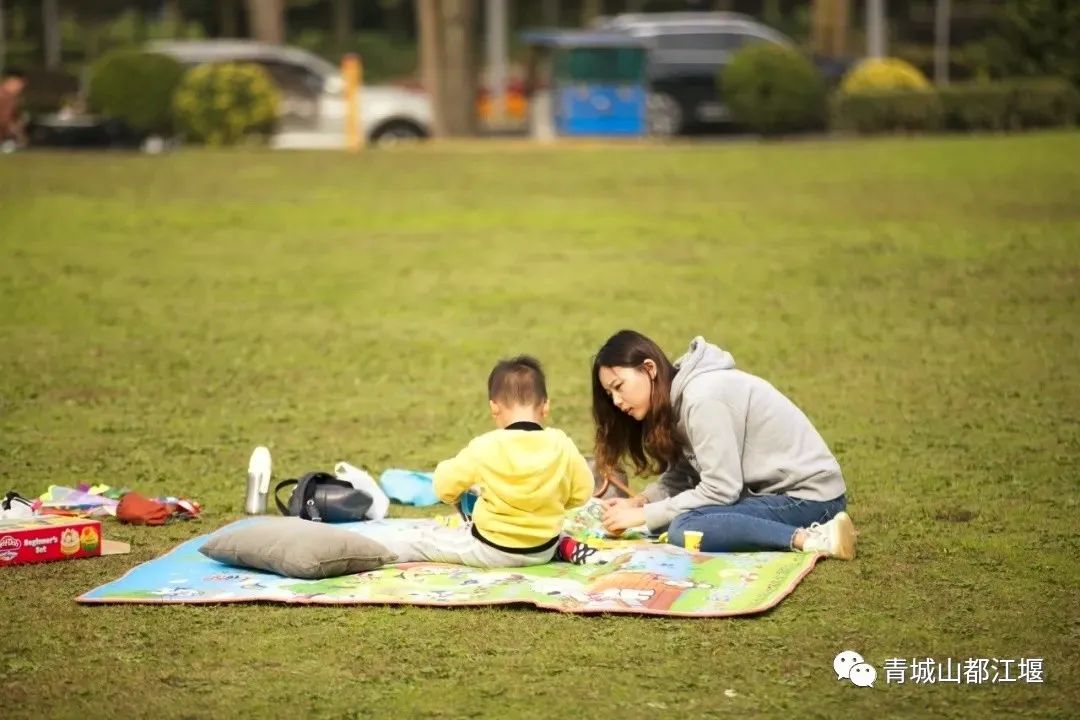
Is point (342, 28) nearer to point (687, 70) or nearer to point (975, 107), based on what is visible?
point (687, 70)

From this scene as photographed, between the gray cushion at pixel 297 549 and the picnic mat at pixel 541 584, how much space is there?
4 centimetres

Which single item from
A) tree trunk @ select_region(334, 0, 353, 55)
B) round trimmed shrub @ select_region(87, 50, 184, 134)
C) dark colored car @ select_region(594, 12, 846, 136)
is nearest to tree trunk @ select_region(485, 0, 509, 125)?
dark colored car @ select_region(594, 12, 846, 136)

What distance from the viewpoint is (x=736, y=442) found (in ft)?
22.2

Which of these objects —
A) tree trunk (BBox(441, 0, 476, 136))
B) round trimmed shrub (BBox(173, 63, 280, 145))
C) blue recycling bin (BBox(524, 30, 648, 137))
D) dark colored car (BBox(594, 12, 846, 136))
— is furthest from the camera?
tree trunk (BBox(441, 0, 476, 136))

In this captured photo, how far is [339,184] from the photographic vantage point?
72.7ft

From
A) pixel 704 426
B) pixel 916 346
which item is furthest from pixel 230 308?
pixel 704 426

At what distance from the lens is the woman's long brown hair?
6641 mm

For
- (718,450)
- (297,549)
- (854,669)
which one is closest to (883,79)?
(718,450)

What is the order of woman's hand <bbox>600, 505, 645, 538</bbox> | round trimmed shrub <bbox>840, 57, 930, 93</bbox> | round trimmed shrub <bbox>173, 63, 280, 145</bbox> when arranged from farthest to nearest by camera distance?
round trimmed shrub <bbox>840, 57, 930, 93</bbox>
round trimmed shrub <bbox>173, 63, 280, 145</bbox>
woman's hand <bbox>600, 505, 645, 538</bbox>

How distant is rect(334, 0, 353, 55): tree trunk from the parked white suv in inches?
1006

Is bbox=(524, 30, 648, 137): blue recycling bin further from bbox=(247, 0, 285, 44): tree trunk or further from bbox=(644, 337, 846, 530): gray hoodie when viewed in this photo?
bbox=(644, 337, 846, 530): gray hoodie

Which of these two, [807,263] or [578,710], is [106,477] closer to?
[578,710]

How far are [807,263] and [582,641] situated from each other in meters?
10.3

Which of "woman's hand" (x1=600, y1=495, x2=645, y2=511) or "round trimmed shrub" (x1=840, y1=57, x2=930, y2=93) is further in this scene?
"round trimmed shrub" (x1=840, y1=57, x2=930, y2=93)
